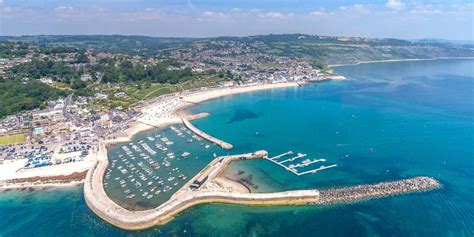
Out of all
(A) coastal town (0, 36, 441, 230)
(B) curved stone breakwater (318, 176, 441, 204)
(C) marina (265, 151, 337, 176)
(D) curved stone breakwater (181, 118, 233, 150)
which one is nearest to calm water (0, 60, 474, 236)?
(C) marina (265, 151, 337, 176)

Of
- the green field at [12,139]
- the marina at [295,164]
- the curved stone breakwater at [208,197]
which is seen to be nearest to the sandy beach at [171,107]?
the green field at [12,139]

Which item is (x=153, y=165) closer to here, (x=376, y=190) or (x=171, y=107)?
(x=376, y=190)

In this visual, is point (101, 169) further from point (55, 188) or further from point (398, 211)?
point (398, 211)

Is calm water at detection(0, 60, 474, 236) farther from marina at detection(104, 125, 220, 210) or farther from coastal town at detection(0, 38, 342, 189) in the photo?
coastal town at detection(0, 38, 342, 189)

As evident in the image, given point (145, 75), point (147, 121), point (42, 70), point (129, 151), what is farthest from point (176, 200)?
point (42, 70)

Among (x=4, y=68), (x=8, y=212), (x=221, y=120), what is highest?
(x=4, y=68)

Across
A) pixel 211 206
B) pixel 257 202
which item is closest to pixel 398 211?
pixel 257 202
